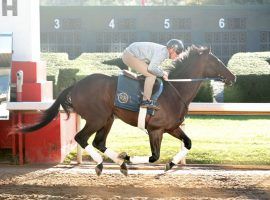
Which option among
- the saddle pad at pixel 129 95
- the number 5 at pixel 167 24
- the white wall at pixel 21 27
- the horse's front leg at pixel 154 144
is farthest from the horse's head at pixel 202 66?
the number 5 at pixel 167 24

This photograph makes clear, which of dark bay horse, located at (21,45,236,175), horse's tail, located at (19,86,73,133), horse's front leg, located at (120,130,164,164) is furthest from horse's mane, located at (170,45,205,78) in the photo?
horse's tail, located at (19,86,73,133)

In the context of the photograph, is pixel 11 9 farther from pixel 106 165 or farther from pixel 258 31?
pixel 258 31

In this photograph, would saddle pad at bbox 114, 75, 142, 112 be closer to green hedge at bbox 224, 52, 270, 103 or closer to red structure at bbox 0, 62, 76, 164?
red structure at bbox 0, 62, 76, 164

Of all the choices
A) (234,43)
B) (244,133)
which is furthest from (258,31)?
(244,133)

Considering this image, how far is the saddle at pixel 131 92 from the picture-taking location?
24.7 ft

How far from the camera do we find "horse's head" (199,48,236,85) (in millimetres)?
7688

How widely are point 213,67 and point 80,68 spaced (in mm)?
11183

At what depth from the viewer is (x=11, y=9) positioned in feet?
33.0

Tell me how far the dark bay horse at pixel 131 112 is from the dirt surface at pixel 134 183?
344 mm

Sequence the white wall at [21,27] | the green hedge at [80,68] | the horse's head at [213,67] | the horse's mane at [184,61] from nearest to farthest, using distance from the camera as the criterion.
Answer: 1. the horse's head at [213,67]
2. the horse's mane at [184,61]
3. the white wall at [21,27]
4. the green hedge at [80,68]

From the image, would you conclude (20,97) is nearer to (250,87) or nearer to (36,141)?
(36,141)

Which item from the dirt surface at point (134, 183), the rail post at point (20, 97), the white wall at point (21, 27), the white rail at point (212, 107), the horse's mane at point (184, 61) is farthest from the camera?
the white wall at point (21, 27)

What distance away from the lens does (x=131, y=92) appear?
7520 millimetres

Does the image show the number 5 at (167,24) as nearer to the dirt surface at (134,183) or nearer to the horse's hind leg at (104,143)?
the dirt surface at (134,183)
